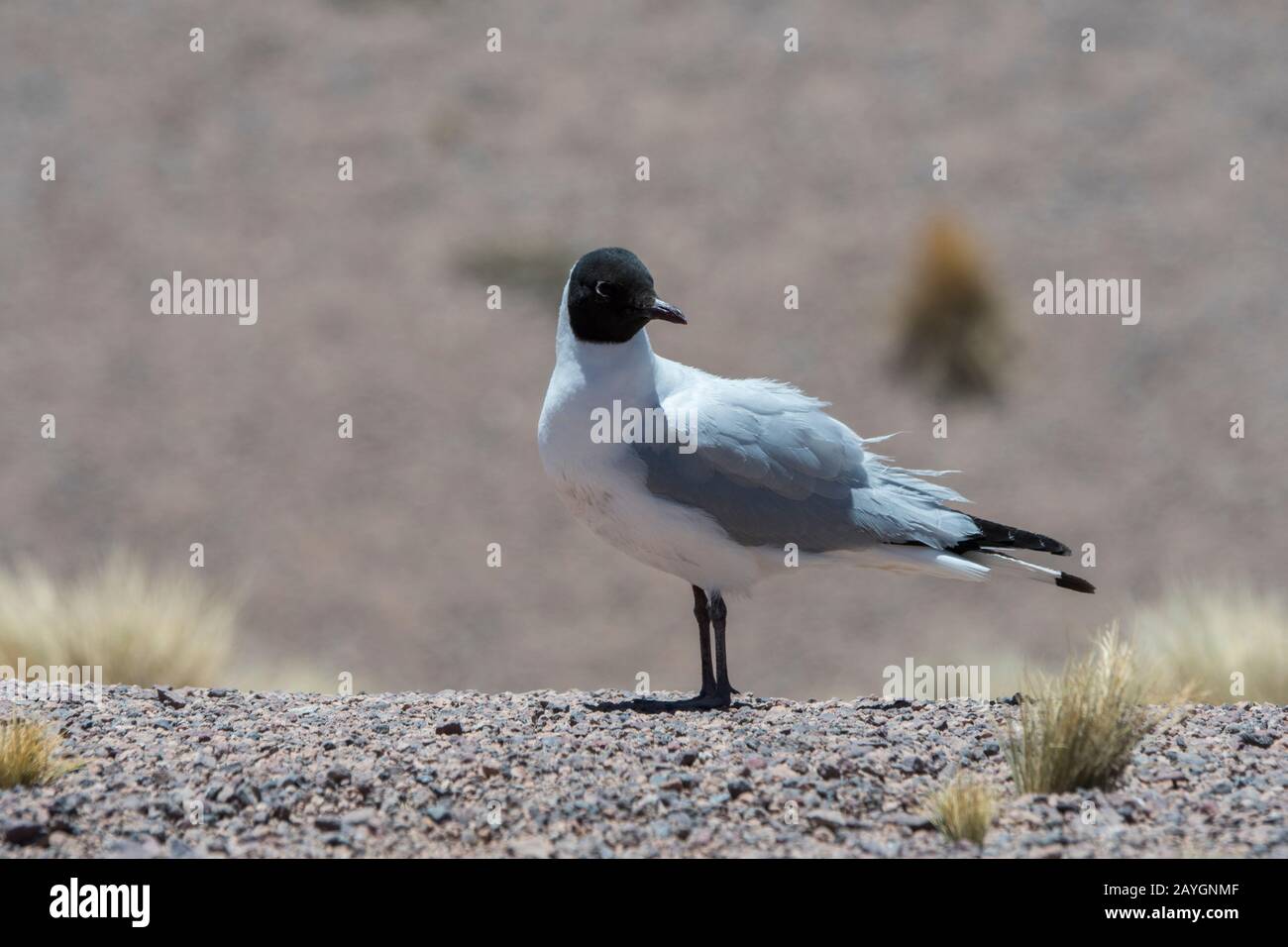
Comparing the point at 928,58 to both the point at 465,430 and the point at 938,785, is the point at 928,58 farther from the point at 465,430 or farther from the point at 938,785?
the point at 938,785

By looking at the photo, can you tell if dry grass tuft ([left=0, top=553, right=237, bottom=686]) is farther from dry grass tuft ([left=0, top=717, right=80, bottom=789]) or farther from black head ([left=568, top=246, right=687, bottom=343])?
black head ([left=568, top=246, right=687, bottom=343])

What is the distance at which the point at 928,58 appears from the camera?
1045 inches

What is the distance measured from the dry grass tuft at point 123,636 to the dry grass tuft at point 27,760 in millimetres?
3365

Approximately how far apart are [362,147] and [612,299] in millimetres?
18931

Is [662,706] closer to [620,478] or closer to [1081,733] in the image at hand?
[620,478]

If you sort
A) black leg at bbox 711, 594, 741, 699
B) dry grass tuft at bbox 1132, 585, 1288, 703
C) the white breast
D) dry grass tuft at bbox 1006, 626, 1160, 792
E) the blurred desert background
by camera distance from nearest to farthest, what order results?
dry grass tuft at bbox 1006, 626, 1160, 792 < the white breast < black leg at bbox 711, 594, 741, 699 < dry grass tuft at bbox 1132, 585, 1288, 703 < the blurred desert background

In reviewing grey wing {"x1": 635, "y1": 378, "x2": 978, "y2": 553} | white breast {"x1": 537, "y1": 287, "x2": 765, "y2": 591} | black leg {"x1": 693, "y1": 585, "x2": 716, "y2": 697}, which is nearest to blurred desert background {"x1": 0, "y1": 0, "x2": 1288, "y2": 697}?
black leg {"x1": 693, "y1": 585, "x2": 716, "y2": 697}

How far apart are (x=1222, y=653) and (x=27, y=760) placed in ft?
22.3

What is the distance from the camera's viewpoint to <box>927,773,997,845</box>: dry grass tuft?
5805mm

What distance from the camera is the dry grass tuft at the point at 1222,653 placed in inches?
375

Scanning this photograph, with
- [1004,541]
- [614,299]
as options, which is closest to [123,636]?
[614,299]

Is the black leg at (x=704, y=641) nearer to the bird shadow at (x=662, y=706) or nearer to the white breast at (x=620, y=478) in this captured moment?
the bird shadow at (x=662, y=706)

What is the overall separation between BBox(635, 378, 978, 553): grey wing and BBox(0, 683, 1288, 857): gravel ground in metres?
0.94

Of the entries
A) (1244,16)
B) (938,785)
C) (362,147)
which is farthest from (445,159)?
(938,785)
